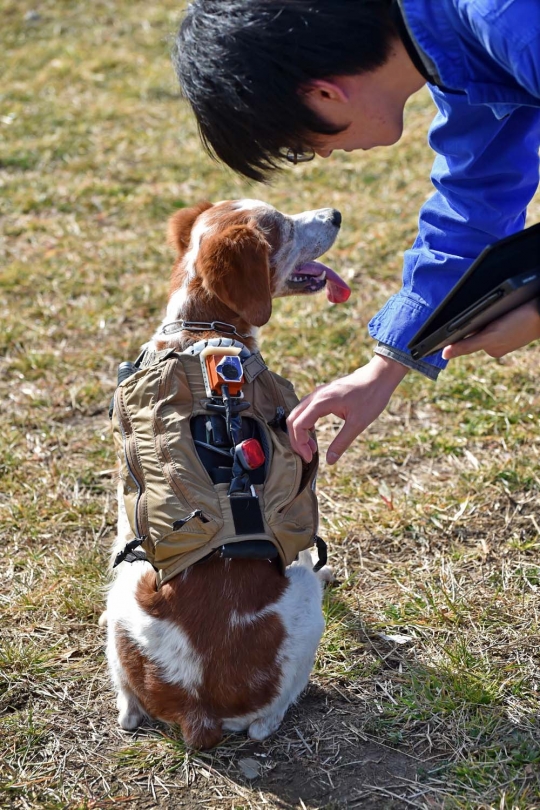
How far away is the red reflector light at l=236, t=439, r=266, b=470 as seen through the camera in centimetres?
267

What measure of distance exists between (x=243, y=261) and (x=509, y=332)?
1302 millimetres

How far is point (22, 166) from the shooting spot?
7.28 meters

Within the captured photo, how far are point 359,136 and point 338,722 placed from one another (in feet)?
5.94

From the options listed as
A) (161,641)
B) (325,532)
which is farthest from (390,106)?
(325,532)

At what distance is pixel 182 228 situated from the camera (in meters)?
3.54

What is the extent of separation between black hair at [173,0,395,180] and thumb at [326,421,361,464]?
736 millimetres

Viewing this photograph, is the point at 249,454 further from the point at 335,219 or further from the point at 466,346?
the point at 335,219

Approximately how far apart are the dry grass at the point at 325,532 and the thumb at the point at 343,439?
1.03 metres

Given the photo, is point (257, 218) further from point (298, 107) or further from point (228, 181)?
point (228, 181)

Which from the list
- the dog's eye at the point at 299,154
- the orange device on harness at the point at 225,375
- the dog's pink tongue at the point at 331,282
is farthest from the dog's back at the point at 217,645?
the dog's pink tongue at the point at 331,282

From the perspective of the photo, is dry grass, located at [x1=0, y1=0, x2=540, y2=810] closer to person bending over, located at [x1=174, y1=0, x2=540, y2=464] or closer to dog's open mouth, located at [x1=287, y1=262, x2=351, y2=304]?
dog's open mouth, located at [x1=287, y1=262, x2=351, y2=304]

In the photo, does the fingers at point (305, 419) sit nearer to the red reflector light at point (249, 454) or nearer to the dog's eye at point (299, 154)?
the red reflector light at point (249, 454)

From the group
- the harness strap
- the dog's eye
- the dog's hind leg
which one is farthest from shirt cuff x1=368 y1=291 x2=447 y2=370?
the dog's hind leg

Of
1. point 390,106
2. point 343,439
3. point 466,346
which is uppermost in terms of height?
point 390,106
